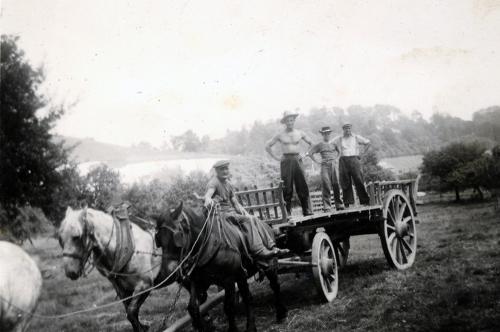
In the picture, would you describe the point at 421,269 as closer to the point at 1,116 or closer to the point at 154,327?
the point at 154,327

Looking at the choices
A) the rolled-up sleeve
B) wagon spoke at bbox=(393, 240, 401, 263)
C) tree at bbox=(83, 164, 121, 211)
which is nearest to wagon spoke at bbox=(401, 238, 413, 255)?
wagon spoke at bbox=(393, 240, 401, 263)

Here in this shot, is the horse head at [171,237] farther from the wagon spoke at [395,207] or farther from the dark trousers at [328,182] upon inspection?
the wagon spoke at [395,207]

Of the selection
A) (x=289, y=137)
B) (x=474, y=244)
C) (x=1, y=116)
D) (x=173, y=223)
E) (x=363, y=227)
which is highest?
(x=1, y=116)

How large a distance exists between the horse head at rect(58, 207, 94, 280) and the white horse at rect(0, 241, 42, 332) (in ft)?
1.91

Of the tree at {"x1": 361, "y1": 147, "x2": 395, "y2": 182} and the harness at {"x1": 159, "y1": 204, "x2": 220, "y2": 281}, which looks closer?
the harness at {"x1": 159, "y1": 204, "x2": 220, "y2": 281}

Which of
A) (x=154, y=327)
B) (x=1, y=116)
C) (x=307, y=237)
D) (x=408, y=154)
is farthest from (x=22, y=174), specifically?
(x=408, y=154)

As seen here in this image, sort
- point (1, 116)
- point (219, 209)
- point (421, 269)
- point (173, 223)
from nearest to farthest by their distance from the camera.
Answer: point (173, 223)
point (219, 209)
point (421, 269)
point (1, 116)

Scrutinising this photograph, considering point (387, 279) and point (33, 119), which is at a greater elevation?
point (33, 119)

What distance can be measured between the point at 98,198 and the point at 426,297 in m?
12.4

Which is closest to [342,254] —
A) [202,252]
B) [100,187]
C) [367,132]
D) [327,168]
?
[327,168]

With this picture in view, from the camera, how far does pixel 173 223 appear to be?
14.4 feet

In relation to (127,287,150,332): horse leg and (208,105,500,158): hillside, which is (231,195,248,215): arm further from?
(208,105,500,158): hillside

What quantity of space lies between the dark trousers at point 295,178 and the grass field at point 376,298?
168 centimetres

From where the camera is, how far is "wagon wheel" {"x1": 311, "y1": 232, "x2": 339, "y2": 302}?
19.5 ft
